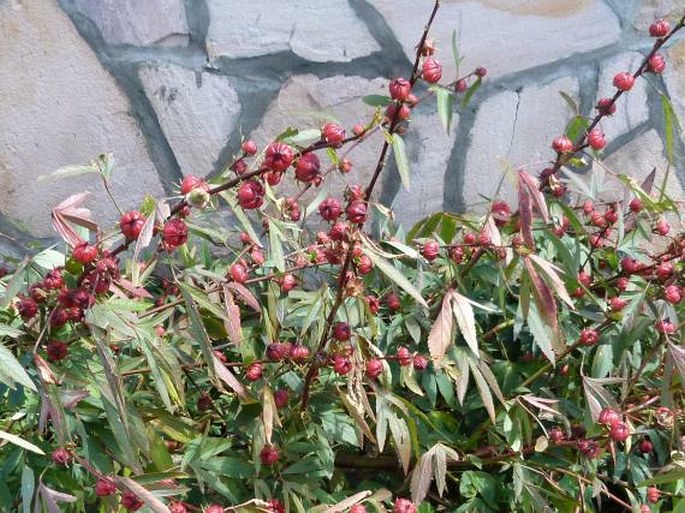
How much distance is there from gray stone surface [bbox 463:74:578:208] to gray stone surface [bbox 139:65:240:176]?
1.81ft

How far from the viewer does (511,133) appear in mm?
2258

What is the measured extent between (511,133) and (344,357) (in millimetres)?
1087

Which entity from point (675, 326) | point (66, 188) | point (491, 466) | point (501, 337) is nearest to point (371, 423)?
point (491, 466)

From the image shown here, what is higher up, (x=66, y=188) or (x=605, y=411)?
(x=66, y=188)

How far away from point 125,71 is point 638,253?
1.06 meters

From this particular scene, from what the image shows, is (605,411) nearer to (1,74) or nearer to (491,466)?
(491,466)

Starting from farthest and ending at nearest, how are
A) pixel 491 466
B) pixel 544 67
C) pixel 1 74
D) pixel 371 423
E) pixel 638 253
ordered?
pixel 544 67 → pixel 1 74 → pixel 638 253 → pixel 491 466 → pixel 371 423

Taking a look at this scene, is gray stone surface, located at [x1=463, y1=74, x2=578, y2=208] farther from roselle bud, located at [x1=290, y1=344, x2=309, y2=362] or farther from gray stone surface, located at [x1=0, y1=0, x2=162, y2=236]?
roselle bud, located at [x1=290, y1=344, x2=309, y2=362]

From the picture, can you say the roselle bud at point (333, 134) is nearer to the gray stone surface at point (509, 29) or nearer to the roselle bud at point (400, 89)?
the roselle bud at point (400, 89)

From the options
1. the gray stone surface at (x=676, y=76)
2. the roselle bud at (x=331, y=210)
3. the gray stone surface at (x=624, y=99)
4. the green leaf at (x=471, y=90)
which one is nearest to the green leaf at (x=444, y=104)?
the green leaf at (x=471, y=90)

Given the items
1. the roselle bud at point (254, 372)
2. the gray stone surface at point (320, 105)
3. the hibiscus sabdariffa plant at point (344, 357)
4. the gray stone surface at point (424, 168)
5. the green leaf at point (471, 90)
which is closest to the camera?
the hibiscus sabdariffa plant at point (344, 357)

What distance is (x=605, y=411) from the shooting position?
143 centimetres

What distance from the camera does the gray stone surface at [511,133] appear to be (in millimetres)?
2248

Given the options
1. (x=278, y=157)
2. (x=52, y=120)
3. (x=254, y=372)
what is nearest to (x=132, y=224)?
(x=278, y=157)
